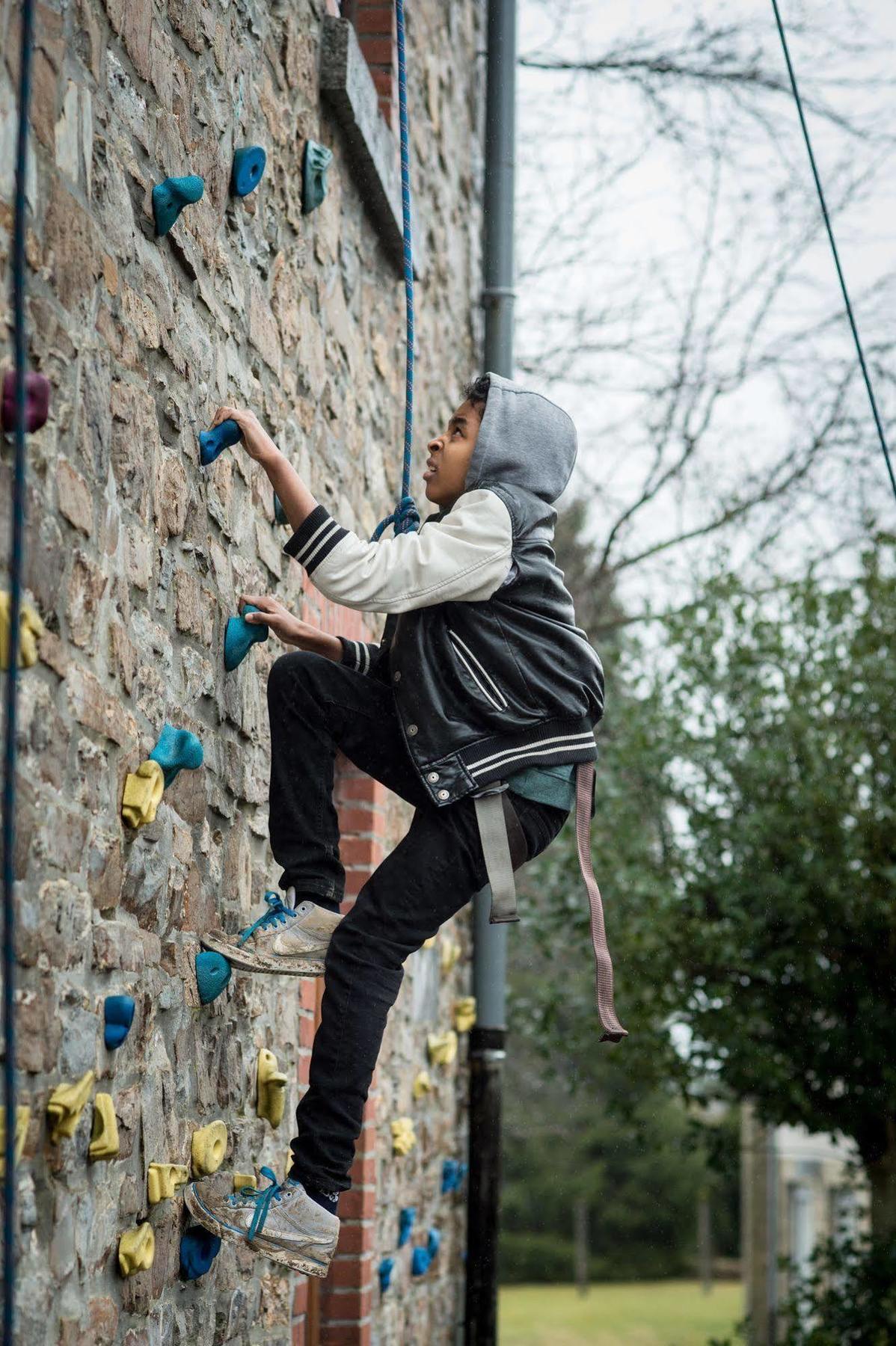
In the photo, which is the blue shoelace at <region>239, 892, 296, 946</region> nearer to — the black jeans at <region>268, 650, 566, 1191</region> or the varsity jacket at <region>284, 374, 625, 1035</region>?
the black jeans at <region>268, 650, 566, 1191</region>

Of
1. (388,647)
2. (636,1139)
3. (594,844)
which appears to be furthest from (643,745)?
(388,647)

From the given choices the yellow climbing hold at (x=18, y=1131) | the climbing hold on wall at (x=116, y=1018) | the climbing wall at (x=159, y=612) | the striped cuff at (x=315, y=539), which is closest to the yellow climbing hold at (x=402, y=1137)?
the climbing wall at (x=159, y=612)

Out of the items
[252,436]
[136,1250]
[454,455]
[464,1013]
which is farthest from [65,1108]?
[464,1013]

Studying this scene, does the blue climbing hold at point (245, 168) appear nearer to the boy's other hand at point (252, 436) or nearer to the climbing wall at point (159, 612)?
the climbing wall at point (159, 612)

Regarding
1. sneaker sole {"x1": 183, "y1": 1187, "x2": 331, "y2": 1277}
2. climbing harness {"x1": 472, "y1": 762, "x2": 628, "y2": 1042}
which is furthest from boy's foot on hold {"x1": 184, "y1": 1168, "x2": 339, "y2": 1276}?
climbing harness {"x1": 472, "y1": 762, "x2": 628, "y2": 1042}

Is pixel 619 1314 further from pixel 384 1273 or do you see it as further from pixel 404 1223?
pixel 384 1273

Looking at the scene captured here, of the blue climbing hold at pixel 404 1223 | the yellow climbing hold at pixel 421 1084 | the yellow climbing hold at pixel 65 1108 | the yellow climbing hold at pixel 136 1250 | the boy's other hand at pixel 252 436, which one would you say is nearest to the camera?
the yellow climbing hold at pixel 65 1108

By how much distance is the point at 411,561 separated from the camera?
114 inches

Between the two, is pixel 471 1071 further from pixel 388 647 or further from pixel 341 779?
pixel 388 647

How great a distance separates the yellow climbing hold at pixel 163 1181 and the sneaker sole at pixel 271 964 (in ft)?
1.26

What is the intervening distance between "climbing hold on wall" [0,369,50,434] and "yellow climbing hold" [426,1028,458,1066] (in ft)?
13.0

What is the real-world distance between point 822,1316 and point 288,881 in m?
6.37

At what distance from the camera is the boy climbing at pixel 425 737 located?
2.83 meters

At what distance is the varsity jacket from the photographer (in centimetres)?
291
